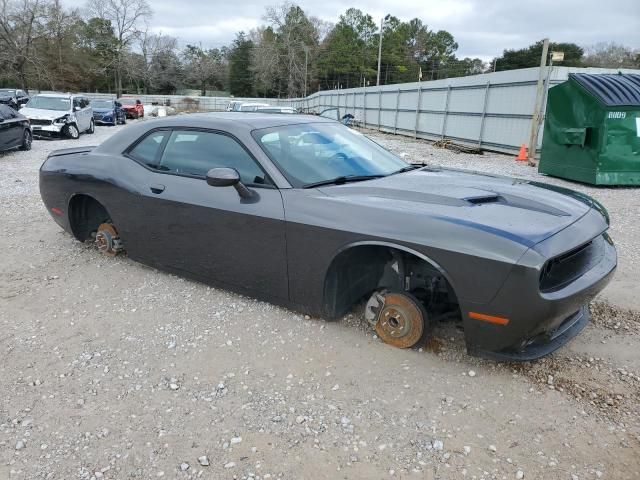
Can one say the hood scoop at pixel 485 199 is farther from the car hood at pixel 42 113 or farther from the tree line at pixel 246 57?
the tree line at pixel 246 57

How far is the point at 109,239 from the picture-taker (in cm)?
472

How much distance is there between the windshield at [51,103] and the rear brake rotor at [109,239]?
14.9 m

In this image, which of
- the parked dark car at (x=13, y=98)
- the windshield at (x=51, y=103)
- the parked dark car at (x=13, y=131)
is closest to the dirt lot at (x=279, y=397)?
the parked dark car at (x=13, y=131)

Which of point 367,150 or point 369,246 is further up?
point 367,150

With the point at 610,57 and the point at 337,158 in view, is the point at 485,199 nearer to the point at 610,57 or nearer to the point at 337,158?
the point at 337,158

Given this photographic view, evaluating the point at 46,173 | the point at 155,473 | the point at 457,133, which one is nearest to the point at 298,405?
the point at 155,473

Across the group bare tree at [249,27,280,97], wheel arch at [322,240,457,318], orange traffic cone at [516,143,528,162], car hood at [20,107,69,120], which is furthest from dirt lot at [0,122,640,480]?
bare tree at [249,27,280,97]

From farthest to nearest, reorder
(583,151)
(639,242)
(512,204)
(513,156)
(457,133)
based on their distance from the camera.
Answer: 1. (457,133)
2. (513,156)
3. (583,151)
4. (639,242)
5. (512,204)

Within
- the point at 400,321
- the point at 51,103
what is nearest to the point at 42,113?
the point at 51,103

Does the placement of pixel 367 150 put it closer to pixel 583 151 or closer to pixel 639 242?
pixel 639 242

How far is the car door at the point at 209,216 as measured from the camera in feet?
11.0

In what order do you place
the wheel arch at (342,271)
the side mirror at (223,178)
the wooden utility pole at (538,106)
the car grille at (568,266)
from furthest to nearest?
the wooden utility pole at (538,106) < the side mirror at (223,178) < the wheel arch at (342,271) < the car grille at (568,266)

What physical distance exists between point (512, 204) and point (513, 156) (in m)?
12.7

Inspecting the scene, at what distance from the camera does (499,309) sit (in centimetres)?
251
